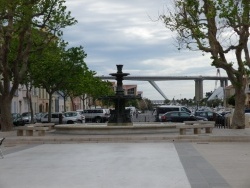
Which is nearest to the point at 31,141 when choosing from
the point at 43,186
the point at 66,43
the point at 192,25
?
the point at 192,25

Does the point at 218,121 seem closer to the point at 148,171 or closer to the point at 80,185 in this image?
the point at 148,171

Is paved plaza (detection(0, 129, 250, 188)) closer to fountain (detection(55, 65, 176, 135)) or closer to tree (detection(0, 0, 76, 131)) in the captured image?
fountain (detection(55, 65, 176, 135))

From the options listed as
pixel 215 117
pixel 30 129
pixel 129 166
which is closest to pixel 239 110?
pixel 215 117

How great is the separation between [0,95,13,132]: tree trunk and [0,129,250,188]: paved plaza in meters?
9.70

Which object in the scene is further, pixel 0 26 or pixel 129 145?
pixel 0 26

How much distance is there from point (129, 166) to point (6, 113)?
60.8 ft

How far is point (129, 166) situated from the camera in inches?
547

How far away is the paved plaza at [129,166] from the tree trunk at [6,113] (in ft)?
31.8

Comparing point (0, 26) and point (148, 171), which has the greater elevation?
point (0, 26)

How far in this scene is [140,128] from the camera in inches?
1024

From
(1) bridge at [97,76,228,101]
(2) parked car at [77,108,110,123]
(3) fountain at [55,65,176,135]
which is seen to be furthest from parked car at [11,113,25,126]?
(1) bridge at [97,76,228,101]

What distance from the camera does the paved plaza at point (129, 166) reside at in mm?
11102

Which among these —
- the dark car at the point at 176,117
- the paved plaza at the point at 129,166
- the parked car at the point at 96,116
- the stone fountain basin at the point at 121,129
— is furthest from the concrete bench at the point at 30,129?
the parked car at the point at 96,116

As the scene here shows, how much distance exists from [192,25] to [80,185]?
60.2ft
